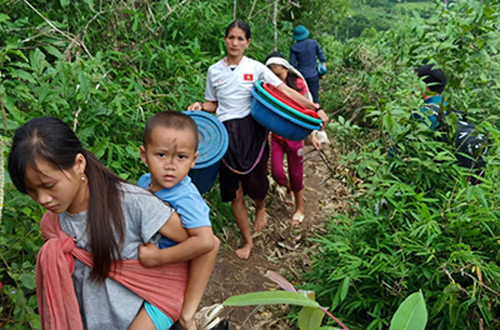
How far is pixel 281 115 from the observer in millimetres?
3172

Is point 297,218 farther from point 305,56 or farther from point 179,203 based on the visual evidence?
point 305,56

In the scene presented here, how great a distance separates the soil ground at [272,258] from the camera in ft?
10.4

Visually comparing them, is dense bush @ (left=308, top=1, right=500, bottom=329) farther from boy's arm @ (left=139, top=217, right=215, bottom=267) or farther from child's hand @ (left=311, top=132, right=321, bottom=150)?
boy's arm @ (left=139, top=217, right=215, bottom=267)

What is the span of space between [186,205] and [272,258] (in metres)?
2.43

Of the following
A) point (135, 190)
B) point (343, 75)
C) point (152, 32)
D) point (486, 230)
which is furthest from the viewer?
point (343, 75)

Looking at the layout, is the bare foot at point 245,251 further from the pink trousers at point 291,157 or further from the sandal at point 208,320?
the sandal at point 208,320

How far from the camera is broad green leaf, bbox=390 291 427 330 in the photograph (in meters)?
0.59

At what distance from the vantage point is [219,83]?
11.2ft

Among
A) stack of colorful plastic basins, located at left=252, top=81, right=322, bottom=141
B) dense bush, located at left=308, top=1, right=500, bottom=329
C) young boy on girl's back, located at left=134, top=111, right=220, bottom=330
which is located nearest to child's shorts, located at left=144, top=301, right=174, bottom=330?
young boy on girl's back, located at left=134, top=111, right=220, bottom=330

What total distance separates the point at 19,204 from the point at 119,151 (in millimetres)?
956

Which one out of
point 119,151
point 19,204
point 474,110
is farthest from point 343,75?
point 19,204

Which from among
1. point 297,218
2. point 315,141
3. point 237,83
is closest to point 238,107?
point 237,83

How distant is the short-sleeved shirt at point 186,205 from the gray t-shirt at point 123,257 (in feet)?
0.18

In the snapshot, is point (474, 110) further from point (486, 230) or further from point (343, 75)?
point (343, 75)
